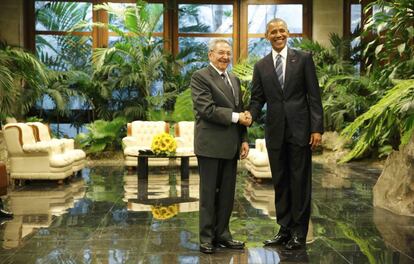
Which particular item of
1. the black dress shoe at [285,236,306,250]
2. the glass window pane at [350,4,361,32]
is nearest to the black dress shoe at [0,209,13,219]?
the black dress shoe at [285,236,306,250]

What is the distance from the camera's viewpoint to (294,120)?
4367mm

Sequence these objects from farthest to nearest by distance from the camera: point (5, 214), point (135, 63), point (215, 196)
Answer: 1. point (135, 63)
2. point (5, 214)
3. point (215, 196)

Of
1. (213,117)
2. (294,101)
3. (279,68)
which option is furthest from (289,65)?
(213,117)

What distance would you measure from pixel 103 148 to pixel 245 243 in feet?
28.0

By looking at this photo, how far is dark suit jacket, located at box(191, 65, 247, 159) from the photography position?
167 inches

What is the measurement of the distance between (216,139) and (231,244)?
843 millimetres

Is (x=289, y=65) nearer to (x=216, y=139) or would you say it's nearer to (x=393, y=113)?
(x=216, y=139)

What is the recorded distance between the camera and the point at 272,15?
15.9 meters

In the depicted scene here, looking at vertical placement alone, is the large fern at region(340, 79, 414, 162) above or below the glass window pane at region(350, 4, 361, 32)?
below

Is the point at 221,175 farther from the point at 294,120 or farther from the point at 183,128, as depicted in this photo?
the point at 183,128

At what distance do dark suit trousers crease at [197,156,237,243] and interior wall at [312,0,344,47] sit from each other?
11.6 meters

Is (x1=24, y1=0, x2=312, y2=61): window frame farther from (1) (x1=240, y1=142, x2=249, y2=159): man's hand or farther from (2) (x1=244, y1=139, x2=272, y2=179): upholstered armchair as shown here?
(1) (x1=240, y1=142, x2=249, y2=159): man's hand

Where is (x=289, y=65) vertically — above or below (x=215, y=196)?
above

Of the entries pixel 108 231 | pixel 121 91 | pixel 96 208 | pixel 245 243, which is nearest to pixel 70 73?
pixel 121 91
